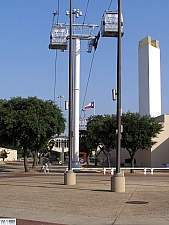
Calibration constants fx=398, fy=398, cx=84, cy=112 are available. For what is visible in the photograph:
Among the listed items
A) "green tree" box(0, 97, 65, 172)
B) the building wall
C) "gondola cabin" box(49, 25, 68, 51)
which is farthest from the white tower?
"gondola cabin" box(49, 25, 68, 51)

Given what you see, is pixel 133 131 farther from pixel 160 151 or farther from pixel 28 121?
pixel 160 151

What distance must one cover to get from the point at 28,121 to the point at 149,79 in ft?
220

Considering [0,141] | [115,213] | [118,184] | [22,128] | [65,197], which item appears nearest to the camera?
[115,213]

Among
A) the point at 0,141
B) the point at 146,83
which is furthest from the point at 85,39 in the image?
the point at 146,83

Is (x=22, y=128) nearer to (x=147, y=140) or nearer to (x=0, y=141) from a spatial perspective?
(x=0, y=141)

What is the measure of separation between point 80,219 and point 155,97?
94.9 metres

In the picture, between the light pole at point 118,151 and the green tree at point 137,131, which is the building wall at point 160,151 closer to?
the green tree at point 137,131

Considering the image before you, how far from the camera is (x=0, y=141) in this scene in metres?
46.1

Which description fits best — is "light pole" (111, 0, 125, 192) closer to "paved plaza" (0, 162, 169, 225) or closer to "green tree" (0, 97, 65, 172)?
"paved plaza" (0, 162, 169, 225)

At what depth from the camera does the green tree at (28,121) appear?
141ft

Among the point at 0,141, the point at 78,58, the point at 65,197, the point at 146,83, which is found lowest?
the point at 65,197

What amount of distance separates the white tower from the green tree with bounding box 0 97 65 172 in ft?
199

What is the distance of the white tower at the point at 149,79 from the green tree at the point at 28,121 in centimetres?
6072

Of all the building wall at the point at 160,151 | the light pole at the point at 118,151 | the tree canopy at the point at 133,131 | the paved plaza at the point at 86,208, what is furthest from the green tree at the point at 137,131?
the paved plaza at the point at 86,208
